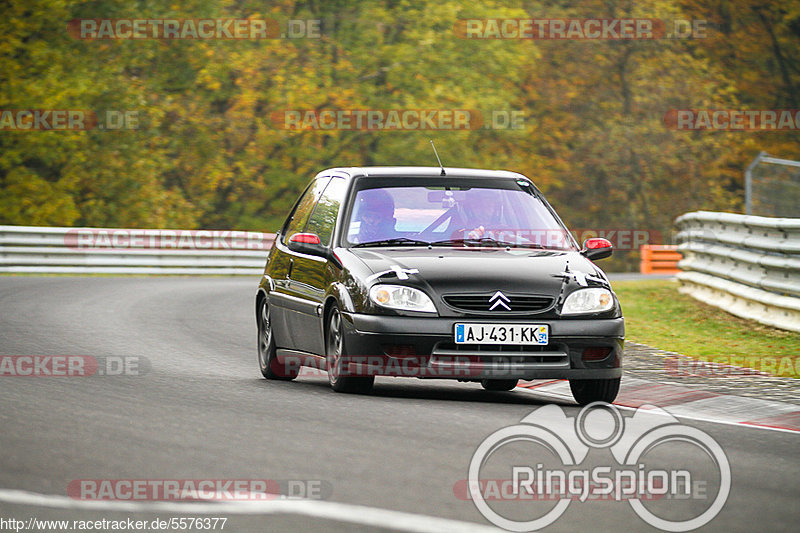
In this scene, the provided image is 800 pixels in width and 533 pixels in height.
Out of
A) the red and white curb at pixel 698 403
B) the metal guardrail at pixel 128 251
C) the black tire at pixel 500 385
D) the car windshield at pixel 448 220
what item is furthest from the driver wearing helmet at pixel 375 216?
the metal guardrail at pixel 128 251

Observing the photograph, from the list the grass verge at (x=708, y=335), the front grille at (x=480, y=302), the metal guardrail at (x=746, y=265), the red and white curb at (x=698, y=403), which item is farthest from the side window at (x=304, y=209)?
the metal guardrail at (x=746, y=265)

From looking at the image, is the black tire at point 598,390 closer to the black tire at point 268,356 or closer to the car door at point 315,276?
the car door at point 315,276

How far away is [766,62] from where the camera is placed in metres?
56.1

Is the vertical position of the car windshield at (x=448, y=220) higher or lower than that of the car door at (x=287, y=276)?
higher

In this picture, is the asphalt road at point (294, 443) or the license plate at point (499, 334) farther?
the license plate at point (499, 334)

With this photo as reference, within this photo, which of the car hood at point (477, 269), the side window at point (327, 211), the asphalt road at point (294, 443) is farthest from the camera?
the side window at point (327, 211)

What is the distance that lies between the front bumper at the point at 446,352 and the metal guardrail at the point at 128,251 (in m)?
18.6

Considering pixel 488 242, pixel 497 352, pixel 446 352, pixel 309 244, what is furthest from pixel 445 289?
pixel 309 244

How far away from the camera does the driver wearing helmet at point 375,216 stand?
1100 cm

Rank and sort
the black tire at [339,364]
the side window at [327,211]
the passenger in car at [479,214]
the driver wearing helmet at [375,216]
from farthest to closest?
1. the side window at [327,211]
2. the passenger in car at [479,214]
3. the driver wearing helmet at [375,216]
4. the black tire at [339,364]

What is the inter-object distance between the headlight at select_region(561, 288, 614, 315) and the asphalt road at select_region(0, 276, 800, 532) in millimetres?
662

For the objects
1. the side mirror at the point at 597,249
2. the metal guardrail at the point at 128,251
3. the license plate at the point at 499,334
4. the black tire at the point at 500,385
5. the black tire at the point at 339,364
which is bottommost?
the metal guardrail at the point at 128,251

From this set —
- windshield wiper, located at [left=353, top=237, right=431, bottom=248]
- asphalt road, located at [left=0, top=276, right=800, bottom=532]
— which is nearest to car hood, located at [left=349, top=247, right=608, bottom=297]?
windshield wiper, located at [left=353, top=237, right=431, bottom=248]

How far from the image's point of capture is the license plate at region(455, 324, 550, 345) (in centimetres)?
990
